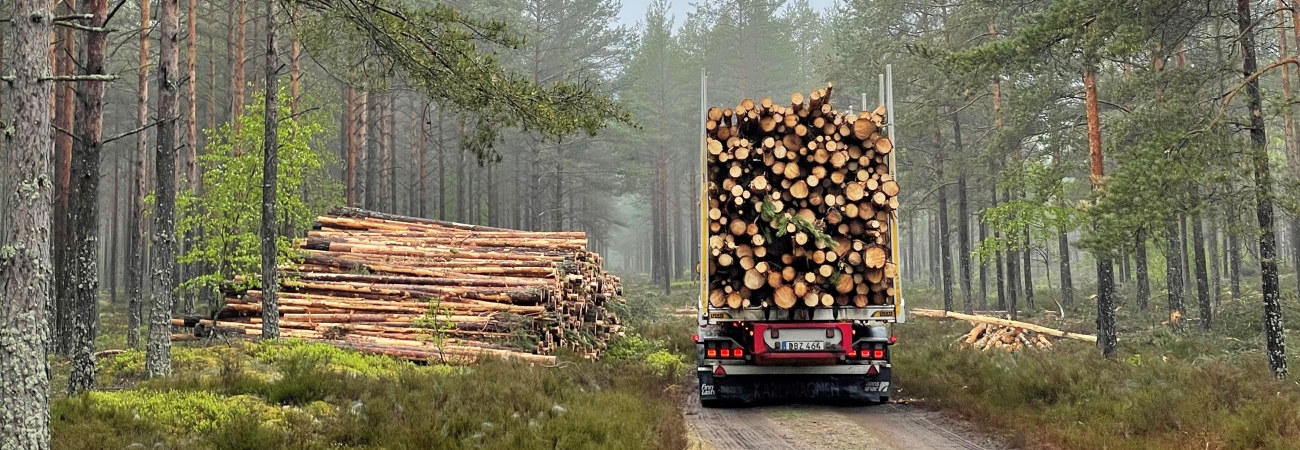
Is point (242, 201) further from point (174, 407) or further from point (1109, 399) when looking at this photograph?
point (1109, 399)

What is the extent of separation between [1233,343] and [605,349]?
13.4m

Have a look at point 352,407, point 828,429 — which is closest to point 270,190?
point 352,407

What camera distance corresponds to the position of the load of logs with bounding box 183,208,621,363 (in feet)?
43.9

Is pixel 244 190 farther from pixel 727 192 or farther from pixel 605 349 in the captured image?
pixel 727 192

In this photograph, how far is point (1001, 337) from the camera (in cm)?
1861

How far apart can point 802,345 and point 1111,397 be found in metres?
3.50

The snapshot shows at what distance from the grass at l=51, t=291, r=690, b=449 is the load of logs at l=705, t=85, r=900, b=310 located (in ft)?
6.77

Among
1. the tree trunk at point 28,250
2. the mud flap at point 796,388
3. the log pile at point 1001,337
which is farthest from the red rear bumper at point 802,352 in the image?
the log pile at point 1001,337

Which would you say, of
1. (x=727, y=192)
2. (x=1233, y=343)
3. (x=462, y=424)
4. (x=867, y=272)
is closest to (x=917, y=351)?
(x=867, y=272)

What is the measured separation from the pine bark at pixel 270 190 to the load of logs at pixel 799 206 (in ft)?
24.0

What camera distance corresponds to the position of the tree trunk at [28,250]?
5.52 metres

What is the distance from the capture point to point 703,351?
10.2 m

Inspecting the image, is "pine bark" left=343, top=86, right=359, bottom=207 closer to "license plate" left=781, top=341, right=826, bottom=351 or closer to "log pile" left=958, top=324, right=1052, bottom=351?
"log pile" left=958, top=324, right=1052, bottom=351

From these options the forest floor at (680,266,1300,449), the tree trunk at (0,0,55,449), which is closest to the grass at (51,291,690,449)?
the tree trunk at (0,0,55,449)
